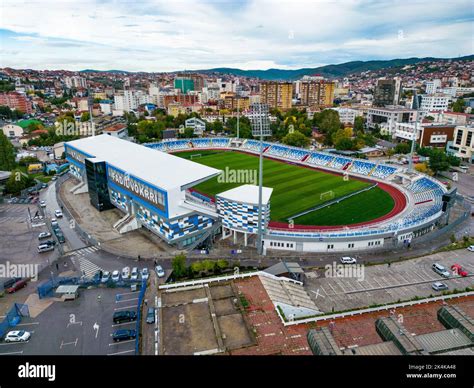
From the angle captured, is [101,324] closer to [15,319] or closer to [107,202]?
[15,319]

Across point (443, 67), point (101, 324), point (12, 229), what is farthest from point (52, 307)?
point (443, 67)

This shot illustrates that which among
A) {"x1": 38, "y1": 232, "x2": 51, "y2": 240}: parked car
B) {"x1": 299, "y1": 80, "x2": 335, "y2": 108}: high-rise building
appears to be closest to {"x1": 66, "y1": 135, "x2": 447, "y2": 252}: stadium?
{"x1": 38, "y1": 232, "x2": 51, "y2": 240}: parked car

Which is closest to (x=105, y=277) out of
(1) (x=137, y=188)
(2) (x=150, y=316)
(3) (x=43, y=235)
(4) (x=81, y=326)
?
(4) (x=81, y=326)

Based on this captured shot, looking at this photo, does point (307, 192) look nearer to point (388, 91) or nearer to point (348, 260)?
point (348, 260)

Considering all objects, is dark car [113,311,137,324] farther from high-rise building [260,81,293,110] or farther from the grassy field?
high-rise building [260,81,293,110]

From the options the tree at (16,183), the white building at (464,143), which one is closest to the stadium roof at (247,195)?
the tree at (16,183)

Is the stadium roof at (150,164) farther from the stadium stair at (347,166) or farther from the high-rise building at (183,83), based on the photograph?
the high-rise building at (183,83)
